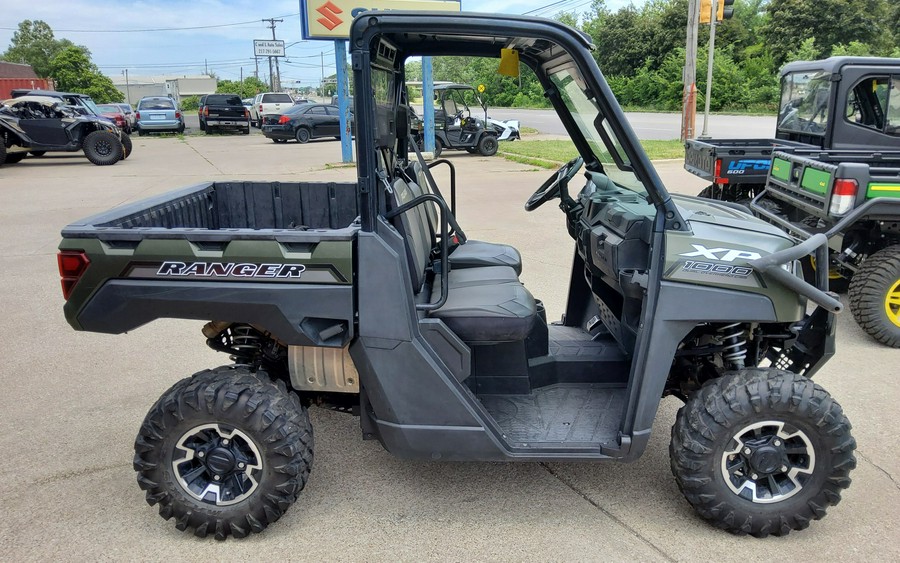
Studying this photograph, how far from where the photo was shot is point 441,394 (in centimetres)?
281

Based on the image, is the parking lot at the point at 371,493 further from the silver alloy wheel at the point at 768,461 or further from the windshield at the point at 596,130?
the windshield at the point at 596,130

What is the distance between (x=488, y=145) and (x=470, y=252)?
14624 millimetres

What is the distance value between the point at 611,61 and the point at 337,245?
4579 centimetres

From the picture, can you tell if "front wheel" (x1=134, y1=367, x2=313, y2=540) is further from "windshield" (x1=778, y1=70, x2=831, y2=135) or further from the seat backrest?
"windshield" (x1=778, y1=70, x2=831, y2=135)

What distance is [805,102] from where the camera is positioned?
7582mm

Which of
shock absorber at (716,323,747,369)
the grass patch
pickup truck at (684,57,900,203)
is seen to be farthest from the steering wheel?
the grass patch

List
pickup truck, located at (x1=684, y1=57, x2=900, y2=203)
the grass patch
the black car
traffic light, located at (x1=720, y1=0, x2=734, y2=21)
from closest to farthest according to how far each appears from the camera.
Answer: pickup truck, located at (x1=684, y1=57, x2=900, y2=203), traffic light, located at (x1=720, y1=0, x2=734, y2=21), the grass patch, the black car

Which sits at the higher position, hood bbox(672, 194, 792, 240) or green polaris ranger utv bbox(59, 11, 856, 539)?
hood bbox(672, 194, 792, 240)

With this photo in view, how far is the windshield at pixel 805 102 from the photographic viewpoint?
715 cm

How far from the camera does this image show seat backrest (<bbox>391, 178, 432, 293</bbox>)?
2960mm

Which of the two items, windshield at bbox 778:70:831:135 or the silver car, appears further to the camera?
the silver car

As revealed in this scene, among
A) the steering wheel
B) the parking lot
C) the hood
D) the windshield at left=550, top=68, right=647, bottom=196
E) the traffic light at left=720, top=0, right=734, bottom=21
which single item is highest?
the traffic light at left=720, top=0, right=734, bottom=21

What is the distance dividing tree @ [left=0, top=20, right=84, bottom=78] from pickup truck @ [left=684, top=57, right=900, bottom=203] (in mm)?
72954

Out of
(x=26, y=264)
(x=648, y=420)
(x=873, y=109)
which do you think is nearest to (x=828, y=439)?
(x=648, y=420)
